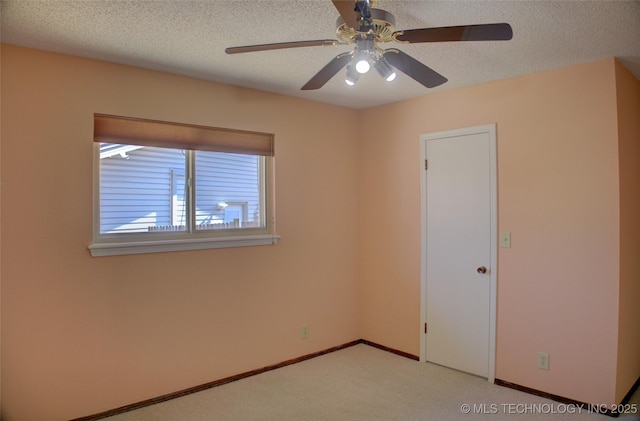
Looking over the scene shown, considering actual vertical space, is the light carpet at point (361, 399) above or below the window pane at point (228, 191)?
below

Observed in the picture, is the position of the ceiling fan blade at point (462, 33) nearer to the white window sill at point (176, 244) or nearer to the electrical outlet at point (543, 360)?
the white window sill at point (176, 244)

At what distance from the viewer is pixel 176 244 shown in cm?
299

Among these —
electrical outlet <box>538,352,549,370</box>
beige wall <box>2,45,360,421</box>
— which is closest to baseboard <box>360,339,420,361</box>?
beige wall <box>2,45,360,421</box>

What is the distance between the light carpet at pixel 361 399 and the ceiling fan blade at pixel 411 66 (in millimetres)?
2120

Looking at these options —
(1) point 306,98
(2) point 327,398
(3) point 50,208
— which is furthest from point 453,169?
(3) point 50,208

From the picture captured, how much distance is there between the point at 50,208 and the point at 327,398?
88.3 inches

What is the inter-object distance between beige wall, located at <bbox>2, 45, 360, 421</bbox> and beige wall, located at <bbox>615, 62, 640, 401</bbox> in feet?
7.48

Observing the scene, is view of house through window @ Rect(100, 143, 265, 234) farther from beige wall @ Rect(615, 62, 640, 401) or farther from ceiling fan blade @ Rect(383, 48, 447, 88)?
beige wall @ Rect(615, 62, 640, 401)

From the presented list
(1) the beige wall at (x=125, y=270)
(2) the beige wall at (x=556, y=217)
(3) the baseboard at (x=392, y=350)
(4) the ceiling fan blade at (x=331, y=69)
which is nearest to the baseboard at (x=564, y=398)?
(2) the beige wall at (x=556, y=217)

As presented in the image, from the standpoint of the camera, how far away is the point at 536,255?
3.00 meters

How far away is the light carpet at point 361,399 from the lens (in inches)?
107

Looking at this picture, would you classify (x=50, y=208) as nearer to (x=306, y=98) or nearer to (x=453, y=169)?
(x=306, y=98)

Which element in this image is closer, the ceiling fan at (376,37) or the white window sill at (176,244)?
the ceiling fan at (376,37)

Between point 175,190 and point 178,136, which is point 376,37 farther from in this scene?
point 175,190
